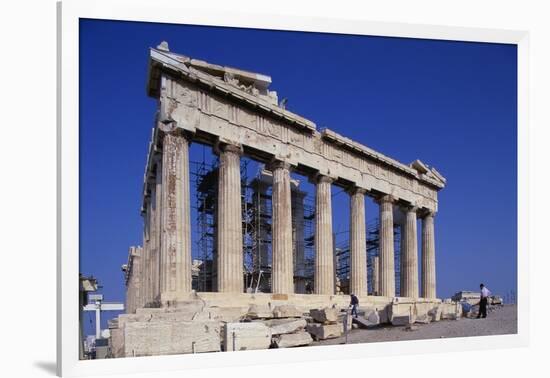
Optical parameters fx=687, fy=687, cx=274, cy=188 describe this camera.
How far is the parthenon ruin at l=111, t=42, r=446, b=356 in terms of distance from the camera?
19531mm

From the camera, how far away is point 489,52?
1884 centimetres

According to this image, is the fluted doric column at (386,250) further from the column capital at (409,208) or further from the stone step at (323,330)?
the stone step at (323,330)

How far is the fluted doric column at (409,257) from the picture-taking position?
30156 millimetres

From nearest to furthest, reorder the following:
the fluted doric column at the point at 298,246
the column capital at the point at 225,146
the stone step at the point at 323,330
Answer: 1. the stone step at the point at 323,330
2. the column capital at the point at 225,146
3. the fluted doric column at the point at 298,246

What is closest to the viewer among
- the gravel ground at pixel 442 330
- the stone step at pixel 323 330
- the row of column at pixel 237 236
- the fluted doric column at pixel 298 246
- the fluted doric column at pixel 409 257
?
→ the stone step at pixel 323 330

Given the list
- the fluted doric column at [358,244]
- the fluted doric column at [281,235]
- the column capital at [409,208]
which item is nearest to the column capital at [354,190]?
the fluted doric column at [358,244]

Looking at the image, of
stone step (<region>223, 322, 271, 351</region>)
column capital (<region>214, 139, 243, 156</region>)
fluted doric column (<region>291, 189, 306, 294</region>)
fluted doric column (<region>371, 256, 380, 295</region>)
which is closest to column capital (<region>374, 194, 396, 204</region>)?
fluted doric column (<region>291, 189, 306, 294</region>)

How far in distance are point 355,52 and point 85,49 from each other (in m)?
7.77

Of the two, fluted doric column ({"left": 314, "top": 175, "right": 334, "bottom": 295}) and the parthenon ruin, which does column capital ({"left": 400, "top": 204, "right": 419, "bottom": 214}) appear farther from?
fluted doric column ({"left": 314, "top": 175, "right": 334, "bottom": 295})

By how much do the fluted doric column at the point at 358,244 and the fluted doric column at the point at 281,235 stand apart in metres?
4.17

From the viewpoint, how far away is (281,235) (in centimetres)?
2309

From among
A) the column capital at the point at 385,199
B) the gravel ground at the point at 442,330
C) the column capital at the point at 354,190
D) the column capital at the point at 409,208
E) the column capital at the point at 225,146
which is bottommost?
the gravel ground at the point at 442,330

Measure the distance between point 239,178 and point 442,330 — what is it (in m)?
7.72

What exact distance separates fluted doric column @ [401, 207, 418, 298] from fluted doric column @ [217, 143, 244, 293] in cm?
1143
